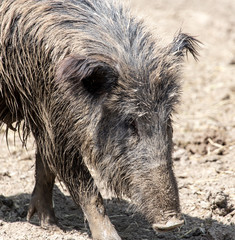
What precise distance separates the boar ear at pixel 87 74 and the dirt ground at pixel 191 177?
83 cm

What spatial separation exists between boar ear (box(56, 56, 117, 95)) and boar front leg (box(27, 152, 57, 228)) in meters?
1.09

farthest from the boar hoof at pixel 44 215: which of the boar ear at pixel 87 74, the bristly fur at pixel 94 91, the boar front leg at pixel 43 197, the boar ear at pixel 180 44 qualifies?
the boar ear at pixel 180 44

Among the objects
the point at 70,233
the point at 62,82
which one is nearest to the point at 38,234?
the point at 70,233

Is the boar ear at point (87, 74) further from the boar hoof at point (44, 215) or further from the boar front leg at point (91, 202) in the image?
the boar hoof at point (44, 215)

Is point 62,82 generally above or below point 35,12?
below

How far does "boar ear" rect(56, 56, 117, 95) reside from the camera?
14.8 feet

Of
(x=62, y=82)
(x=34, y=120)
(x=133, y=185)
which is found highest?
(x=62, y=82)

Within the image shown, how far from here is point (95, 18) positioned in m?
4.93

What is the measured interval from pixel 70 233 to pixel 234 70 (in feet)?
18.8

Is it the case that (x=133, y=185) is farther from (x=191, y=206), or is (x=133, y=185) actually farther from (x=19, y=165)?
(x=19, y=165)

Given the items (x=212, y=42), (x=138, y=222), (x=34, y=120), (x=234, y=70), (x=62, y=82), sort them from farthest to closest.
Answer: (x=212, y=42), (x=234, y=70), (x=138, y=222), (x=34, y=120), (x=62, y=82)

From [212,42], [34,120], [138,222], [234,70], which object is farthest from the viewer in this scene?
[212,42]

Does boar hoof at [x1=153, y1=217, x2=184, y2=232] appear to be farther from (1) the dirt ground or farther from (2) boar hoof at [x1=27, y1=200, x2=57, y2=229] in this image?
(2) boar hoof at [x1=27, y1=200, x2=57, y2=229]

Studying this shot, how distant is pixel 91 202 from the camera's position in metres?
5.03
